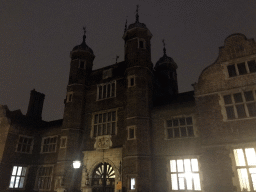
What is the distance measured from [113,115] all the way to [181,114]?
18.3ft

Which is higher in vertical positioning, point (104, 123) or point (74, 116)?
point (74, 116)

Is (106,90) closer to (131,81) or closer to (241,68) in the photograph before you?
(131,81)

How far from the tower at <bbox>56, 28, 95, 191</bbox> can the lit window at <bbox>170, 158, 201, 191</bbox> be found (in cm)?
742

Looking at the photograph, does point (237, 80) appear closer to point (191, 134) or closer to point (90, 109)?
point (191, 134)

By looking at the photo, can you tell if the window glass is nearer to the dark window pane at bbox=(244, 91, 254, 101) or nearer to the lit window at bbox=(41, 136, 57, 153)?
the dark window pane at bbox=(244, 91, 254, 101)

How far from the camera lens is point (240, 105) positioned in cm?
1246

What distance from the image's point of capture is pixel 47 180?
19609 mm

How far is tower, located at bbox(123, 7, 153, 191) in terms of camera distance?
14058mm

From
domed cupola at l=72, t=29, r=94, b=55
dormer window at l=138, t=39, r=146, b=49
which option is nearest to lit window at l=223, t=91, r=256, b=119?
dormer window at l=138, t=39, r=146, b=49

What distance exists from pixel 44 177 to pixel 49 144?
3049mm

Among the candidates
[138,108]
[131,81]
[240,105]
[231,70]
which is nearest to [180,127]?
[138,108]

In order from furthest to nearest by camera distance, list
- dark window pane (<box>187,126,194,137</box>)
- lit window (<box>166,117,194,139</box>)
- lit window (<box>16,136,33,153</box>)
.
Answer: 1. lit window (<box>16,136,33,153</box>)
2. lit window (<box>166,117,194,139</box>)
3. dark window pane (<box>187,126,194,137</box>)

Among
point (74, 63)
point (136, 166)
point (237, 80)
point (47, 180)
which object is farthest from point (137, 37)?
point (47, 180)

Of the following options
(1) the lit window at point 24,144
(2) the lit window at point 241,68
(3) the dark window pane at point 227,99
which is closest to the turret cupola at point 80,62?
(1) the lit window at point 24,144
